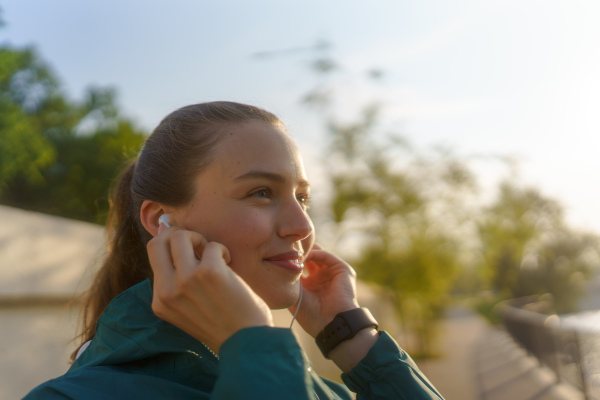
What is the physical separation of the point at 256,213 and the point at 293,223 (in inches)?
5.7

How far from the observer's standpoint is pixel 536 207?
3375cm

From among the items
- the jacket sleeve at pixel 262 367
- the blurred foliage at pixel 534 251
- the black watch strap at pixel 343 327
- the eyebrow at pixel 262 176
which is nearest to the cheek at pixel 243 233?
the eyebrow at pixel 262 176

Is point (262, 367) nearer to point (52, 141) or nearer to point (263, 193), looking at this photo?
point (263, 193)

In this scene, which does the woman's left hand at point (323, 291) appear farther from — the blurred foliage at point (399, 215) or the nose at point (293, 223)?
the blurred foliage at point (399, 215)

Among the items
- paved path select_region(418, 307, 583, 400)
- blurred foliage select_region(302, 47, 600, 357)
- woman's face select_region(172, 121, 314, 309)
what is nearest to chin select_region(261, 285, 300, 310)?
woman's face select_region(172, 121, 314, 309)

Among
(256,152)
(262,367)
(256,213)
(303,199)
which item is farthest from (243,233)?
(262,367)

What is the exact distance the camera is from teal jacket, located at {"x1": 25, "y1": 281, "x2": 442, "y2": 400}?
1.31 metres

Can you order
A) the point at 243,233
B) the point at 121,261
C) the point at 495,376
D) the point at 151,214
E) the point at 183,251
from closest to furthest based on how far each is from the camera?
Answer: the point at 183,251
the point at 243,233
the point at 151,214
the point at 121,261
the point at 495,376

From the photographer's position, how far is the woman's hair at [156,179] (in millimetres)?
2090

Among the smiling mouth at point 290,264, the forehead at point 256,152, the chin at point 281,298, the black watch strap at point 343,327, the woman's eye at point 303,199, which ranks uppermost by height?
the forehead at point 256,152

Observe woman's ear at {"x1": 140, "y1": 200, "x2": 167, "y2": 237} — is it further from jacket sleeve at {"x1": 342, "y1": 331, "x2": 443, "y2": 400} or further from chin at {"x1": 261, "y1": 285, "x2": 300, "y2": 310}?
jacket sleeve at {"x1": 342, "y1": 331, "x2": 443, "y2": 400}

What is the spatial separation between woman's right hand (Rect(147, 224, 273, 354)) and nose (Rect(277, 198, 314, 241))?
412mm

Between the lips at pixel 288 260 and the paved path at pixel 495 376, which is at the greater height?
the lips at pixel 288 260

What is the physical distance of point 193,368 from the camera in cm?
176
